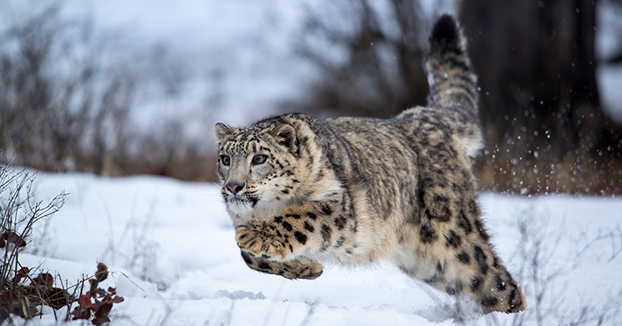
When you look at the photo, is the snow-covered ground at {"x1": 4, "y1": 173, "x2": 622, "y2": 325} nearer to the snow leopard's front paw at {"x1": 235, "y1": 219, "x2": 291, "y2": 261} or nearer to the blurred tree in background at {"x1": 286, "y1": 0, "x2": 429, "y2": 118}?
the snow leopard's front paw at {"x1": 235, "y1": 219, "x2": 291, "y2": 261}

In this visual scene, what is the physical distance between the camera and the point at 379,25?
15984 millimetres

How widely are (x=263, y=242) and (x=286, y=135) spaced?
93 centimetres

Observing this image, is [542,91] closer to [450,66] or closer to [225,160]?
[450,66]

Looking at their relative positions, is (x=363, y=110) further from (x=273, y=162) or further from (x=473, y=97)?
(x=273, y=162)

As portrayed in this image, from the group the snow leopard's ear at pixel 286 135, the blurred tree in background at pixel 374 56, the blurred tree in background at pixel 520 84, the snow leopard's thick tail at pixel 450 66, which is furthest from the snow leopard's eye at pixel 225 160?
the blurred tree in background at pixel 374 56

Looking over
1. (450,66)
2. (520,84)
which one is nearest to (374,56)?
(520,84)

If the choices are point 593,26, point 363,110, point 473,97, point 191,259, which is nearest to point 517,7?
point 593,26

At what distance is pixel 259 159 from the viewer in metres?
3.79

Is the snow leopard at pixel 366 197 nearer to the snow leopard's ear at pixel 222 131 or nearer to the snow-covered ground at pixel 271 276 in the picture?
the snow leopard's ear at pixel 222 131

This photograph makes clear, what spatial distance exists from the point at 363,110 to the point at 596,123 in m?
7.89

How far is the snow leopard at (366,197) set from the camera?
3.67 meters

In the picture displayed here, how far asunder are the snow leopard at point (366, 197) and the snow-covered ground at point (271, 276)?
278 millimetres

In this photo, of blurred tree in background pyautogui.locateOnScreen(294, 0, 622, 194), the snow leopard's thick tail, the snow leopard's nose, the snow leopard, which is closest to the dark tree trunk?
blurred tree in background pyautogui.locateOnScreen(294, 0, 622, 194)

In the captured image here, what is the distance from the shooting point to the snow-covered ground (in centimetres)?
344
